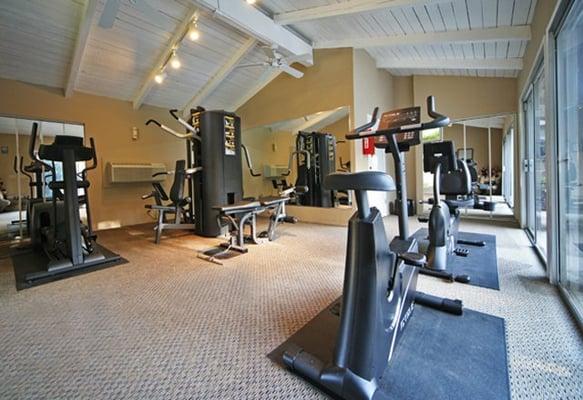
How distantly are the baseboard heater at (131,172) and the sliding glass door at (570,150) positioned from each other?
6339 millimetres

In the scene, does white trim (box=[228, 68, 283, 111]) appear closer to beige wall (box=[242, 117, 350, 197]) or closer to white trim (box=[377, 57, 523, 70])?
beige wall (box=[242, 117, 350, 197])

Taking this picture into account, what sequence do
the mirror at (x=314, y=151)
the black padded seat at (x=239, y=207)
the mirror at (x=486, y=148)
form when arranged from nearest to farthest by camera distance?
the black padded seat at (x=239, y=207), the mirror at (x=314, y=151), the mirror at (x=486, y=148)

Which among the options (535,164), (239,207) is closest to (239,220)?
(239,207)

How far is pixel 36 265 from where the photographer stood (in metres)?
3.21

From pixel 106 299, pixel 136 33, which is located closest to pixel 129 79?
pixel 136 33

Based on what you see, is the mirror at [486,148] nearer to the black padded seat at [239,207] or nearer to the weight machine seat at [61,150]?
the black padded seat at [239,207]

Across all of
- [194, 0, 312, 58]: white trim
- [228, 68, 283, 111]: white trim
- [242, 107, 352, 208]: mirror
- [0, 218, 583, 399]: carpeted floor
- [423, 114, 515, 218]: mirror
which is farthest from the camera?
[228, 68, 283, 111]: white trim

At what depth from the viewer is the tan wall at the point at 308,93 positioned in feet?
17.4

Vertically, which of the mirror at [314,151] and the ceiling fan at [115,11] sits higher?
the ceiling fan at [115,11]

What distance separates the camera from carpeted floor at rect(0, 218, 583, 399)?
134 cm

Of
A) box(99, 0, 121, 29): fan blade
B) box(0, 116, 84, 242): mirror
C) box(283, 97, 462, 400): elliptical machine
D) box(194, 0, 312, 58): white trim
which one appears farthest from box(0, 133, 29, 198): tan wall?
box(283, 97, 462, 400): elliptical machine

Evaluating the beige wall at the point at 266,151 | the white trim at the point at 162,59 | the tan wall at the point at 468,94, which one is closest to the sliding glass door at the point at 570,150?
the tan wall at the point at 468,94

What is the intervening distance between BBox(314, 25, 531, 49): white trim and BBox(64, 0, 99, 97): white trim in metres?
3.66

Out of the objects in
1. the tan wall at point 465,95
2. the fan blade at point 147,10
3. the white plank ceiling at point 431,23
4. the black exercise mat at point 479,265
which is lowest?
the black exercise mat at point 479,265
